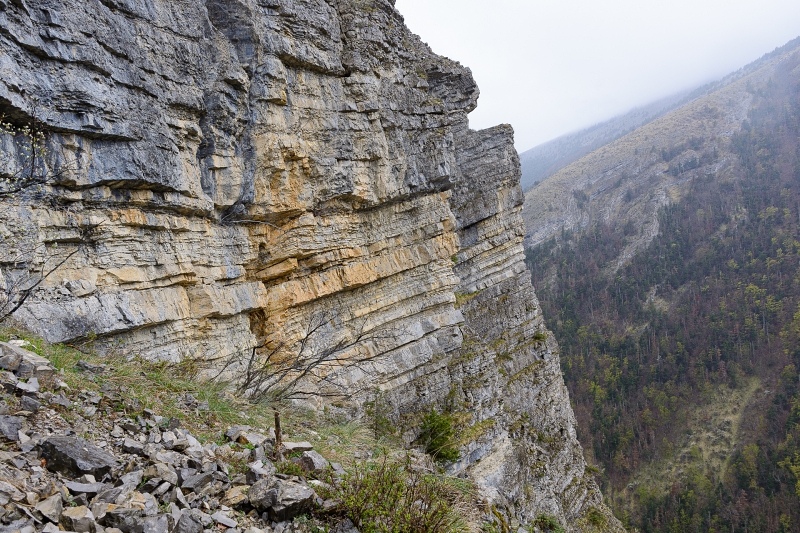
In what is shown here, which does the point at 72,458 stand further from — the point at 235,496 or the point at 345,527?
the point at 345,527

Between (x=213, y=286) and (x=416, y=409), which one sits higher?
(x=213, y=286)

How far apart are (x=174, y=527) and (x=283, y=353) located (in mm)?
9219

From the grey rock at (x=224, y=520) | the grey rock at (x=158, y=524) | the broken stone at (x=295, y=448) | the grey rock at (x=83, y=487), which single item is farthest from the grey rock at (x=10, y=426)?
the broken stone at (x=295, y=448)

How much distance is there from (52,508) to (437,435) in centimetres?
1124

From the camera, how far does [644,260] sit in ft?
327

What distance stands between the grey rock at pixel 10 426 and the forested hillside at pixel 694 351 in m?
55.8

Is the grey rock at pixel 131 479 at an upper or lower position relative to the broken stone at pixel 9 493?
lower

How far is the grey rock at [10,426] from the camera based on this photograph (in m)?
3.02

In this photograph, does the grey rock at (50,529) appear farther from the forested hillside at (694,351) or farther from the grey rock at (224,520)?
the forested hillside at (694,351)

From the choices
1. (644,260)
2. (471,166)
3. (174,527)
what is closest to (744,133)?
(644,260)

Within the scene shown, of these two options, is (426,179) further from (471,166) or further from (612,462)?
(612,462)

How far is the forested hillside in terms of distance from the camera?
53.3 meters

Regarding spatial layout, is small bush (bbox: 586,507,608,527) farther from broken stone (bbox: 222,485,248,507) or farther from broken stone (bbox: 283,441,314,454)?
broken stone (bbox: 222,485,248,507)

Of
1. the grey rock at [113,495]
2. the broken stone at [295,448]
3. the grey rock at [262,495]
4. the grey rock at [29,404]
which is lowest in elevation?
the broken stone at [295,448]
